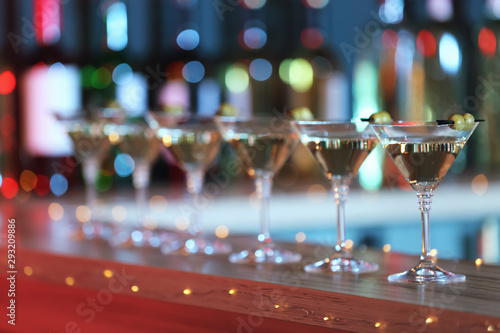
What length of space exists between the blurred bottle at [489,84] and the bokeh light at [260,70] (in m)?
0.68

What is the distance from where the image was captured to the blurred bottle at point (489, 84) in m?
2.89

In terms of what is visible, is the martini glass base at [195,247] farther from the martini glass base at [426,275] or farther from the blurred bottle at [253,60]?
the blurred bottle at [253,60]

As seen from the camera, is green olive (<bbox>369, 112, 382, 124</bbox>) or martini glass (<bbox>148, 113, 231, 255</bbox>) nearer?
green olive (<bbox>369, 112, 382, 124</bbox>)

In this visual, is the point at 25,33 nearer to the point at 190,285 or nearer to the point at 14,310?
the point at 14,310

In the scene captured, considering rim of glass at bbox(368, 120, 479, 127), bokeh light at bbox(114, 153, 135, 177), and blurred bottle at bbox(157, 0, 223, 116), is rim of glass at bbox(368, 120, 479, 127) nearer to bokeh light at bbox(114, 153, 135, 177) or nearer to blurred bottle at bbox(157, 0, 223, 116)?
blurred bottle at bbox(157, 0, 223, 116)

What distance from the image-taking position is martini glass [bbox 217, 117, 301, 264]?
1.43 meters

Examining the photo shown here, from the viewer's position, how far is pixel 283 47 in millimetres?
2904

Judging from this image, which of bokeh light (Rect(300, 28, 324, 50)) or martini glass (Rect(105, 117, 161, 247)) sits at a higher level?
bokeh light (Rect(300, 28, 324, 50))

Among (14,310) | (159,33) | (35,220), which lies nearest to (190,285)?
(14,310)

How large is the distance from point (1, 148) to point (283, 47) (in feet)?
3.22

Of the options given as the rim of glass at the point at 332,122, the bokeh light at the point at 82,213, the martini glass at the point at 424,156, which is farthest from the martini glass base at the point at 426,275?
the bokeh light at the point at 82,213

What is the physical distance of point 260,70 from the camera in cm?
280

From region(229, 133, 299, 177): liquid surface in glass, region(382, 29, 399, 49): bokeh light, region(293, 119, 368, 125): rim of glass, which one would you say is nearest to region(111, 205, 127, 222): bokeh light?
region(229, 133, 299, 177): liquid surface in glass

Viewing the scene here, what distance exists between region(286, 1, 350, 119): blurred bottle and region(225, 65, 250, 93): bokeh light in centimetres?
12
